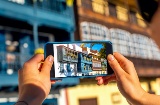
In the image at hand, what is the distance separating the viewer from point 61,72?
2.97 metres

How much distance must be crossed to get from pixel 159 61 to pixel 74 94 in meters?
14.0

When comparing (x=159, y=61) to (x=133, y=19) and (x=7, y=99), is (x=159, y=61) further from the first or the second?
(x=7, y=99)

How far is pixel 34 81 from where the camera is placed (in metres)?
2.25

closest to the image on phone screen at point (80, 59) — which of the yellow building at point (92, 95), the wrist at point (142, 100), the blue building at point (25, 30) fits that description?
the wrist at point (142, 100)

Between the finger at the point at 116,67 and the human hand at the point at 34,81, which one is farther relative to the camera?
the finger at the point at 116,67

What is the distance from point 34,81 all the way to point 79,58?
895mm

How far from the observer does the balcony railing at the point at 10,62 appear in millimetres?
14618

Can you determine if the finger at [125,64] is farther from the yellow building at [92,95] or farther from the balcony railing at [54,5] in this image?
the yellow building at [92,95]

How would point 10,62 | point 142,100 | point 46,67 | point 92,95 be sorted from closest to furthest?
point 142,100, point 46,67, point 10,62, point 92,95

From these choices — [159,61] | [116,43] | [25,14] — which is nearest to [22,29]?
[25,14]

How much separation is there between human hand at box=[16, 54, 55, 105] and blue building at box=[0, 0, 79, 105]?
1175 centimetres

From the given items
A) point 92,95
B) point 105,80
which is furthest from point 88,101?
point 105,80

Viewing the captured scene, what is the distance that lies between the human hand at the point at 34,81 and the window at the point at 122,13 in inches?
887

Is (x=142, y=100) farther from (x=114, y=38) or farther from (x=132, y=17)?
(x=132, y=17)
